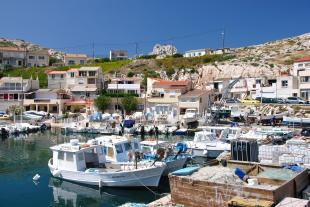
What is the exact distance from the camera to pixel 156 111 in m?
63.4

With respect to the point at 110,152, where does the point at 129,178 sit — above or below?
below

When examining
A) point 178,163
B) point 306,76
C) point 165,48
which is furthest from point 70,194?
point 165,48

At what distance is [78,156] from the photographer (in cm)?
2719

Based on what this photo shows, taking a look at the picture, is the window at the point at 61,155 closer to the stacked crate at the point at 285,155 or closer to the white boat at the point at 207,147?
the white boat at the point at 207,147

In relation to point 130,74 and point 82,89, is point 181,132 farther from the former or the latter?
point 130,74

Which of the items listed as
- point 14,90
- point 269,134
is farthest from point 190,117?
point 14,90

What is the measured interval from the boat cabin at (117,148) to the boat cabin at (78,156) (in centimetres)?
41

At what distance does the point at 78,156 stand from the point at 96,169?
1.73 m

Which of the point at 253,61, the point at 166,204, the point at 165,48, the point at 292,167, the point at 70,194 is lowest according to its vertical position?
the point at 70,194

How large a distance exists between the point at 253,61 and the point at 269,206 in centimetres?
8075

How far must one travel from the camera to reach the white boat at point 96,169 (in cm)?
2491

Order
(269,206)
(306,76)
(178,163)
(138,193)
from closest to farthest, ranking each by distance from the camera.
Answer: (269,206) → (138,193) → (178,163) → (306,76)

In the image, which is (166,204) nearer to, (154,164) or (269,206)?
(269,206)

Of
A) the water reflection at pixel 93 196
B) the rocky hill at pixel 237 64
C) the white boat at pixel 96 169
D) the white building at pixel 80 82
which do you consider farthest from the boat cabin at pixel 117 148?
the rocky hill at pixel 237 64
